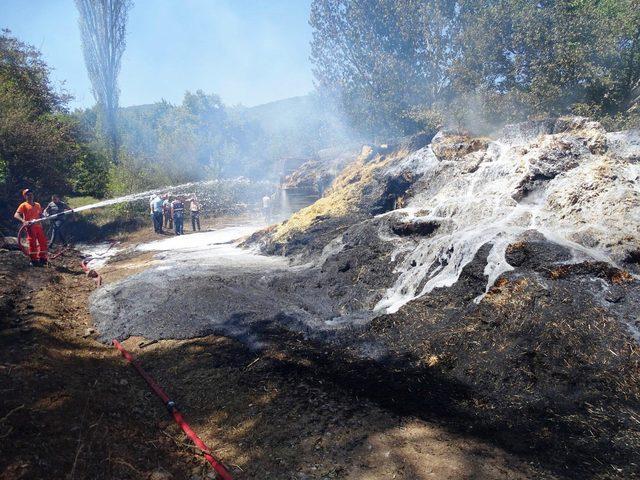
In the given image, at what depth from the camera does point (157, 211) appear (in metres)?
15.9

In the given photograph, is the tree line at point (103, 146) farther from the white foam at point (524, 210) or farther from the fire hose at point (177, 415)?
the white foam at point (524, 210)

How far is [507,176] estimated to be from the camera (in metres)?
7.84

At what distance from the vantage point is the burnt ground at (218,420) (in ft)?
8.98

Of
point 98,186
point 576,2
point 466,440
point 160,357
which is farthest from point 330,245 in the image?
point 98,186

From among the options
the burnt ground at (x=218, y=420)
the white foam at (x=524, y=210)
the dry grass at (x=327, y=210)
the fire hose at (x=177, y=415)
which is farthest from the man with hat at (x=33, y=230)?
the white foam at (x=524, y=210)

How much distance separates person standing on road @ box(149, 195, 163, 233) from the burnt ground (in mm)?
11097

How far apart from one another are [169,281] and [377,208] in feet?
19.3

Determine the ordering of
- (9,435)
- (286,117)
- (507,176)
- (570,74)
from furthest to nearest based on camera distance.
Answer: (286,117), (570,74), (507,176), (9,435)

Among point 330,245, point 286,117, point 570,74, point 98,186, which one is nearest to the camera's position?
point 330,245

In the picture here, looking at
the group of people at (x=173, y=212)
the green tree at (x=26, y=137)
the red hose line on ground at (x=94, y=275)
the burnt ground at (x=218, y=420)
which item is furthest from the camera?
the group of people at (x=173, y=212)

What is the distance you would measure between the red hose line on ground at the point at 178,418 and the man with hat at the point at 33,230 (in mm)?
5332

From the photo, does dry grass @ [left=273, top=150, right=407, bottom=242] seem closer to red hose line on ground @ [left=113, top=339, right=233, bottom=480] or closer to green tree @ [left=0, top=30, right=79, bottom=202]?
red hose line on ground @ [left=113, top=339, right=233, bottom=480]

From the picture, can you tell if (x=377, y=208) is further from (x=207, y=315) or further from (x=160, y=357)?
(x=160, y=357)

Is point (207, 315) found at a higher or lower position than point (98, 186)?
lower
